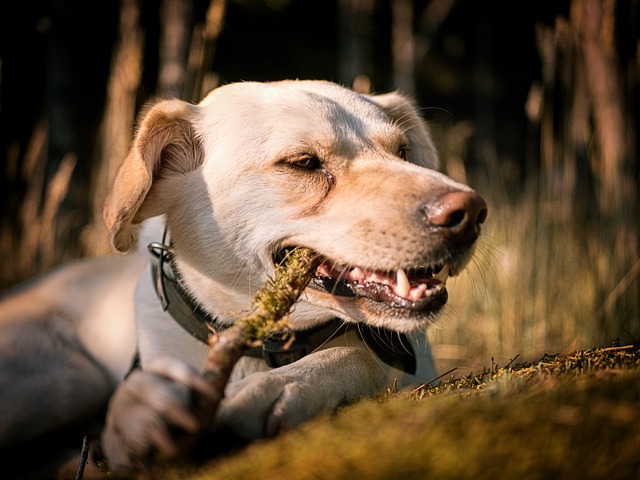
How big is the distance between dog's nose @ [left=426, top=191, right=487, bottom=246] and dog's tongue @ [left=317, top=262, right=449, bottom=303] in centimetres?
14

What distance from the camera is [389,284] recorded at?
197 cm

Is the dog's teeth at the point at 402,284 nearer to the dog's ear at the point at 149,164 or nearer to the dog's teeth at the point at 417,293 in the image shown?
the dog's teeth at the point at 417,293

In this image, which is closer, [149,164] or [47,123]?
[149,164]

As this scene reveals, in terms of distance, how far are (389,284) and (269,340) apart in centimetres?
39

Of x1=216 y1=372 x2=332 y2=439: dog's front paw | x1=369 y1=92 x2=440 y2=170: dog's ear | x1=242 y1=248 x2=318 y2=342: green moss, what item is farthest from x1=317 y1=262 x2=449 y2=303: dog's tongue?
x1=369 y1=92 x2=440 y2=170: dog's ear

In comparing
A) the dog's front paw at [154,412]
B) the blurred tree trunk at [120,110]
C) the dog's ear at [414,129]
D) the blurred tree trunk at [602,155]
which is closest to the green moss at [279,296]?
the dog's front paw at [154,412]

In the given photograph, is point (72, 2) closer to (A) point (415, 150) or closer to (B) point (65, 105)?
(B) point (65, 105)

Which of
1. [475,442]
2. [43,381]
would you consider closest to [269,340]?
[475,442]

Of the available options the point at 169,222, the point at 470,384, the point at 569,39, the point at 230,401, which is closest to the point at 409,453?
the point at 230,401

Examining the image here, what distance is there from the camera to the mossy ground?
0.91 meters

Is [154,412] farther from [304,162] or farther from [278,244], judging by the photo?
[304,162]

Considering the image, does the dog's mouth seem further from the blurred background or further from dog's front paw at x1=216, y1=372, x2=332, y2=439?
dog's front paw at x1=216, y1=372, x2=332, y2=439

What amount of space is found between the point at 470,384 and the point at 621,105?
283cm

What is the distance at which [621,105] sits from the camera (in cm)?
379
